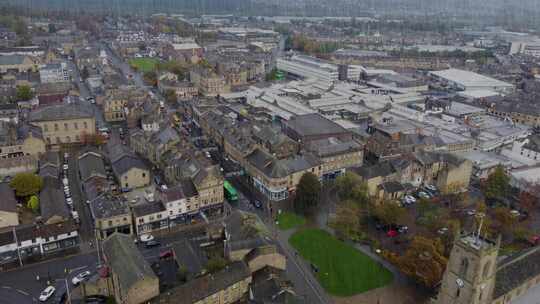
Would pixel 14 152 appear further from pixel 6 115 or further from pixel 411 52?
pixel 411 52

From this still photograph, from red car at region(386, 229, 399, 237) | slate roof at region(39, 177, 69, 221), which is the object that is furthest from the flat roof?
slate roof at region(39, 177, 69, 221)

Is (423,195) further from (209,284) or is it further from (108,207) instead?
(108,207)

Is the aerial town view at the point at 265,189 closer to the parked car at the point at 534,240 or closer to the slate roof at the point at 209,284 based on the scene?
the slate roof at the point at 209,284

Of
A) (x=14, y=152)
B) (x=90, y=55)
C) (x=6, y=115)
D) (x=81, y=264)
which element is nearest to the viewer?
(x=81, y=264)

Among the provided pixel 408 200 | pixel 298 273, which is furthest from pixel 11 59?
pixel 408 200

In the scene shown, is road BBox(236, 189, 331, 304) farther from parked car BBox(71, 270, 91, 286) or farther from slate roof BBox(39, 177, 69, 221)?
slate roof BBox(39, 177, 69, 221)

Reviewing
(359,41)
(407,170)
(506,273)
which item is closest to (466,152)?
(407,170)

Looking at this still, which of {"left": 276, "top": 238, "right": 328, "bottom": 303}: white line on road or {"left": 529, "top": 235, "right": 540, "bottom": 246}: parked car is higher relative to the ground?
{"left": 529, "top": 235, "right": 540, "bottom": 246}: parked car
